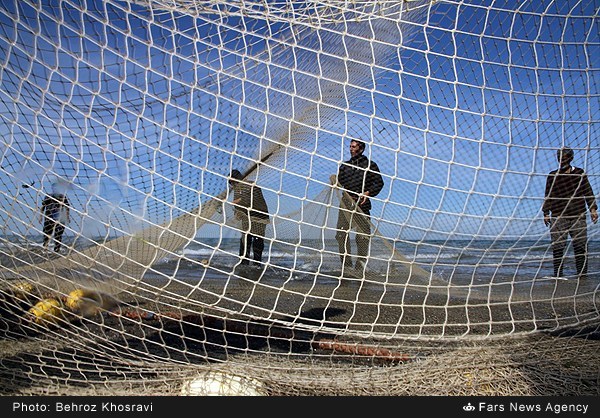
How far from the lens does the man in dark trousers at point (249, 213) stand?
2898 mm

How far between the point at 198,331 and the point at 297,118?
202 cm

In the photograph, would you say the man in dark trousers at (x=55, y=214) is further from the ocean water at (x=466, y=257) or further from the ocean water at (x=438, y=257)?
the ocean water at (x=466, y=257)

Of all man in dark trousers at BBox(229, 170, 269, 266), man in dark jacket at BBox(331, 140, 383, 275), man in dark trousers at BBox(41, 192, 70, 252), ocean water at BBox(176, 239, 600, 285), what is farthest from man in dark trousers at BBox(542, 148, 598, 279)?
man in dark trousers at BBox(41, 192, 70, 252)

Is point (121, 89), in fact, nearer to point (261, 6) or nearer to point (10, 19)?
point (10, 19)

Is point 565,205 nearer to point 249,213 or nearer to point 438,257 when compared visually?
point 438,257

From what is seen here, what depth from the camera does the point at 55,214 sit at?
2.55 metres

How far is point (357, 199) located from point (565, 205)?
50.7 inches

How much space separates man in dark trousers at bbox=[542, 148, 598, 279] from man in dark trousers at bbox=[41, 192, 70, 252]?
9.12ft

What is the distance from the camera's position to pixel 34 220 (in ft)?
8.38

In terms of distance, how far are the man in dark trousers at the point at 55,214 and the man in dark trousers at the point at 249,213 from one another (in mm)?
930

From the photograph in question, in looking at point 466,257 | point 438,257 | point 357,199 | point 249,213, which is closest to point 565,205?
point 466,257
